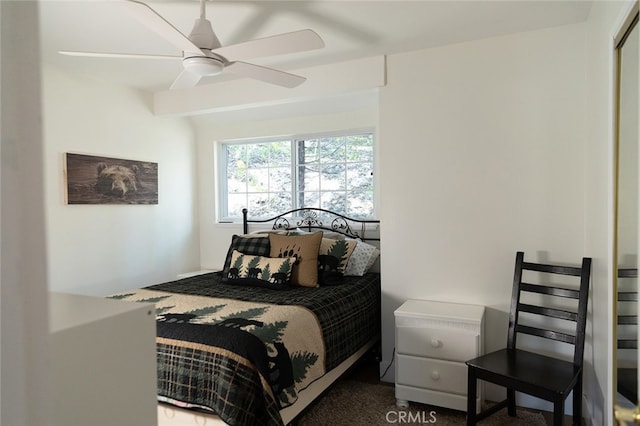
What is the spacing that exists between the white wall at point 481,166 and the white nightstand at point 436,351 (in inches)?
12.0

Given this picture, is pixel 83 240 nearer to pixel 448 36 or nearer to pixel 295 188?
pixel 295 188

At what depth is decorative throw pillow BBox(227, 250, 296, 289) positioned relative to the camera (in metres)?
2.79

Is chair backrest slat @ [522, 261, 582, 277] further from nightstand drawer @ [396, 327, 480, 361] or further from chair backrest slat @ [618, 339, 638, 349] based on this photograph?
chair backrest slat @ [618, 339, 638, 349]

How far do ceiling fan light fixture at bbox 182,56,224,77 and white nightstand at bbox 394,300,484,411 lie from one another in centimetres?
178

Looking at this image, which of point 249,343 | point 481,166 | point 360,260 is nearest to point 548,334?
point 481,166

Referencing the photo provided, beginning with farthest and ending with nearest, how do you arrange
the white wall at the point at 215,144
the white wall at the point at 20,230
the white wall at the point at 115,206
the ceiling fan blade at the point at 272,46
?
the white wall at the point at 215,144 < the white wall at the point at 115,206 < the ceiling fan blade at the point at 272,46 < the white wall at the point at 20,230

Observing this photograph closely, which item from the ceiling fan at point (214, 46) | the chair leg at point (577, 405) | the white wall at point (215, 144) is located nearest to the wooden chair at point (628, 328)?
the chair leg at point (577, 405)

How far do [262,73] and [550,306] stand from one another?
7.21 ft

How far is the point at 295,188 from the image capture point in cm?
389

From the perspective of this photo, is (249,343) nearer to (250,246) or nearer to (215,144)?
(250,246)

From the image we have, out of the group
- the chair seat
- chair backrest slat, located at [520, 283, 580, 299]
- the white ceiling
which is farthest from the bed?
the white ceiling

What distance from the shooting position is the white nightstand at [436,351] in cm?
234

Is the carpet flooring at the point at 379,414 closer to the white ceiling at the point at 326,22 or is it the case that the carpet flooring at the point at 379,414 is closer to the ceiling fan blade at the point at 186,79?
the ceiling fan blade at the point at 186,79

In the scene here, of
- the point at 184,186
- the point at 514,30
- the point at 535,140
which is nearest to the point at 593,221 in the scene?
the point at 535,140
